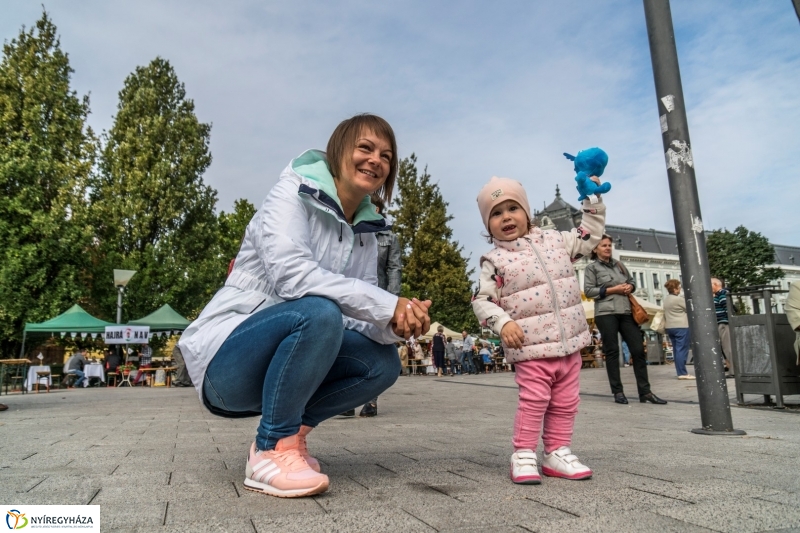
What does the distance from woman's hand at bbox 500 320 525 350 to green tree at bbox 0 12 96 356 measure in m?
25.5

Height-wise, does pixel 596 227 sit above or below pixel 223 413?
above

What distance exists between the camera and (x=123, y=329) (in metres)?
19.3

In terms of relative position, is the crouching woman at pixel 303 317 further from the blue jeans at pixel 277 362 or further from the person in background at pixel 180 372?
the person in background at pixel 180 372

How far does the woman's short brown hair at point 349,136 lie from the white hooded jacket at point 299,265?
6 centimetres

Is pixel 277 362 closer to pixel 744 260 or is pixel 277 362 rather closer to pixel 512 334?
pixel 512 334

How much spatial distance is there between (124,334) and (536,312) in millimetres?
18872

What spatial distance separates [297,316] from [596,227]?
1.62 m

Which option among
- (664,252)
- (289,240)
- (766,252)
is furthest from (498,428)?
(664,252)

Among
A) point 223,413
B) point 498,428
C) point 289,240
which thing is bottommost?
point 498,428

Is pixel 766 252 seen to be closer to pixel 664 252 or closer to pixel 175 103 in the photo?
pixel 664 252

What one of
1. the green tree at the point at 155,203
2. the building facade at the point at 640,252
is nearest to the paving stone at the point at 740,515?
the green tree at the point at 155,203

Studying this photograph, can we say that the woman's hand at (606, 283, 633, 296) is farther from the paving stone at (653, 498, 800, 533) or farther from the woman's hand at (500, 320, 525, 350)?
the paving stone at (653, 498, 800, 533)

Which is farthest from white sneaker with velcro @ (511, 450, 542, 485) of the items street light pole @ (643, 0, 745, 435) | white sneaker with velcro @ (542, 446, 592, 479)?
street light pole @ (643, 0, 745, 435)

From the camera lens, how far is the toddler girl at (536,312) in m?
2.76
